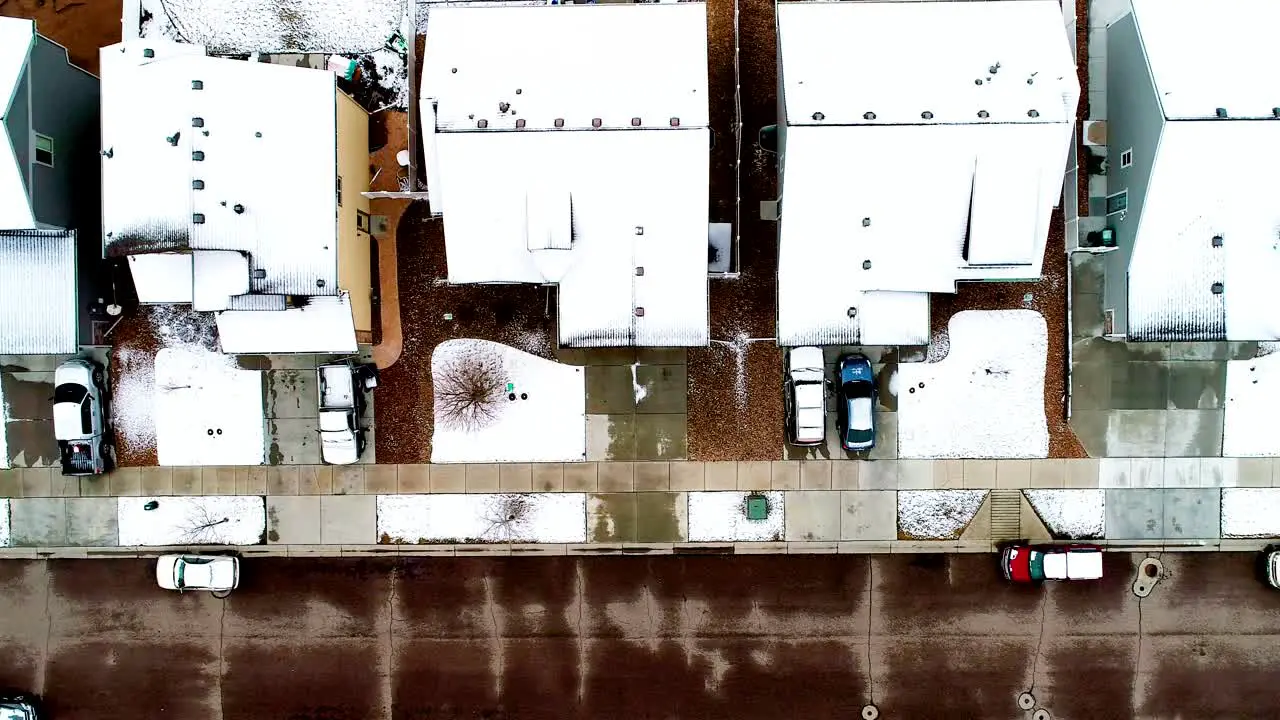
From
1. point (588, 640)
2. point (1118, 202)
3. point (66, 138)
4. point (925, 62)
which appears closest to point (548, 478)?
point (588, 640)

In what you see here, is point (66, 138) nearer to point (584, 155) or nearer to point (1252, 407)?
point (584, 155)

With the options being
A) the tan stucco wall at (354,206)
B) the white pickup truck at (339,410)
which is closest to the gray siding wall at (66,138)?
the tan stucco wall at (354,206)

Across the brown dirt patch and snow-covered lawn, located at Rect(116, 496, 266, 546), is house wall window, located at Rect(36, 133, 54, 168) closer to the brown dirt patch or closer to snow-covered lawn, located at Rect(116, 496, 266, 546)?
the brown dirt patch

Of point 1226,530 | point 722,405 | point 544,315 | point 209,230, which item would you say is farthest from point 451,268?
point 1226,530

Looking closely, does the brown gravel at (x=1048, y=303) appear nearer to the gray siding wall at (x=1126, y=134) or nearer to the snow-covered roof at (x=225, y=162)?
the gray siding wall at (x=1126, y=134)

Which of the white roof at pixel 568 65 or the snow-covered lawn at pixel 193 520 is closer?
the white roof at pixel 568 65

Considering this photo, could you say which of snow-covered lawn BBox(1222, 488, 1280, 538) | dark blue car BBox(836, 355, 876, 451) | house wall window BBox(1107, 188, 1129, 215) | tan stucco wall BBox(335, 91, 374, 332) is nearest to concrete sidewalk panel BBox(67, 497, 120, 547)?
tan stucco wall BBox(335, 91, 374, 332)

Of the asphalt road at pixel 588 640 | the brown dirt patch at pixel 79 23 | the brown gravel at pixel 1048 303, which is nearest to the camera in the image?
the brown gravel at pixel 1048 303

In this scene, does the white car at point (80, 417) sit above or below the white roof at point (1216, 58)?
below

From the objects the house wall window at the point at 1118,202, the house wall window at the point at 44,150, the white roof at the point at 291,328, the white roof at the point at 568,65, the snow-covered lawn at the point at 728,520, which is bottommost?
the snow-covered lawn at the point at 728,520
